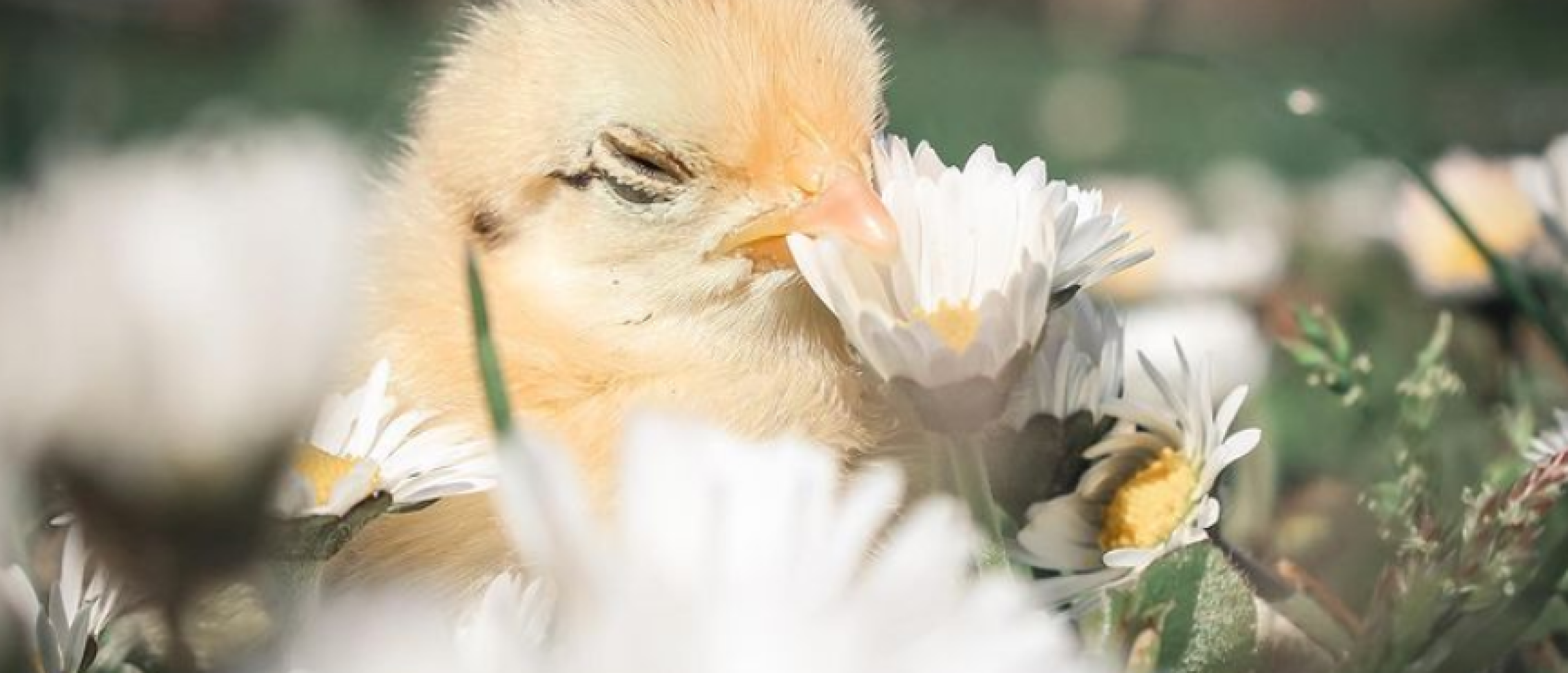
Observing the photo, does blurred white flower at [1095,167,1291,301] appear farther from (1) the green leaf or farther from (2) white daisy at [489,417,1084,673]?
(2) white daisy at [489,417,1084,673]

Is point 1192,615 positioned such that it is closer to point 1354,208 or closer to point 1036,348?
point 1036,348

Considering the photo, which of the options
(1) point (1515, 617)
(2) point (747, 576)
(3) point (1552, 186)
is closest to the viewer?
(2) point (747, 576)

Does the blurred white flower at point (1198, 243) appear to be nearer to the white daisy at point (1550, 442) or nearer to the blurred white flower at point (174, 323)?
the white daisy at point (1550, 442)

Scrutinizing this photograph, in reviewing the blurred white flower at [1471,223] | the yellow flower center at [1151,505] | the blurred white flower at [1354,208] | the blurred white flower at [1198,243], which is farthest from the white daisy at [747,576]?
the blurred white flower at [1354,208]

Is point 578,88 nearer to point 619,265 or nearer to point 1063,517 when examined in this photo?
point 619,265

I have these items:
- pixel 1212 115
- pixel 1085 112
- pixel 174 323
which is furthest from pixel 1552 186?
pixel 1085 112

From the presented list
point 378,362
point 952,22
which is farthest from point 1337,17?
point 378,362
